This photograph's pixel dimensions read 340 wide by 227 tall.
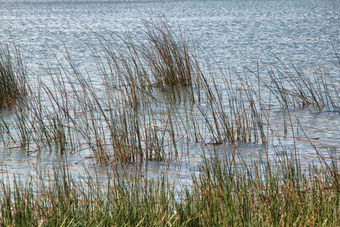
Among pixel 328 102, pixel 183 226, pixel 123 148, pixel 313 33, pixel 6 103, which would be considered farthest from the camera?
pixel 313 33

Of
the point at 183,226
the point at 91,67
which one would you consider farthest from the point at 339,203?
the point at 91,67

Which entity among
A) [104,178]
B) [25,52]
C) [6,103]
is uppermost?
[25,52]

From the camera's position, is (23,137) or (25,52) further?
(25,52)

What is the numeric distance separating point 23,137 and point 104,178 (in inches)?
54.3

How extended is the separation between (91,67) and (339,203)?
906 centimetres

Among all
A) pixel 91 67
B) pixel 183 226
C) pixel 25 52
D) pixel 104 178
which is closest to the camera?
pixel 183 226

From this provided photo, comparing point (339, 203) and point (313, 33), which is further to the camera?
point (313, 33)

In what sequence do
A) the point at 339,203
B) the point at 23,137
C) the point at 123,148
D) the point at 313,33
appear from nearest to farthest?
the point at 339,203
the point at 123,148
the point at 23,137
the point at 313,33

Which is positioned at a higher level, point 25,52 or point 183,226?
point 25,52

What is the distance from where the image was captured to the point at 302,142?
17.8 ft

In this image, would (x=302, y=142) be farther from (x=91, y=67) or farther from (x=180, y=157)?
(x=91, y=67)

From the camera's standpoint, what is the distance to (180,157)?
4.91m

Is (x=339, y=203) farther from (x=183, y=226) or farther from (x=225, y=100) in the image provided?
(x=225, y=100)

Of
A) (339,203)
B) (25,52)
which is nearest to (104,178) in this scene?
(339,203)
